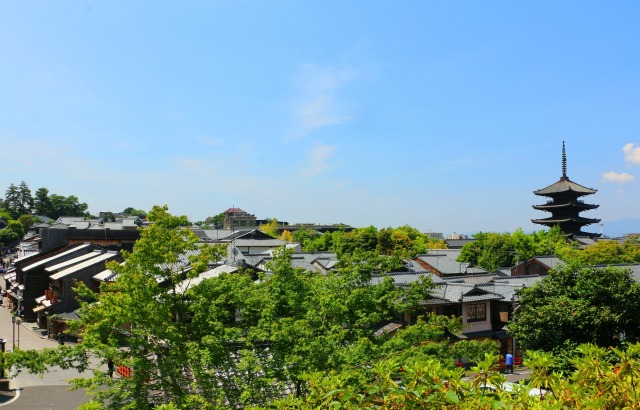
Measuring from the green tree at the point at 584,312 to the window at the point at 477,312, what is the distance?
11372 mm

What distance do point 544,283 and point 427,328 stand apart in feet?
46.1

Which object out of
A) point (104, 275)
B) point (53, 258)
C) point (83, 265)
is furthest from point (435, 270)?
point (53, 258)

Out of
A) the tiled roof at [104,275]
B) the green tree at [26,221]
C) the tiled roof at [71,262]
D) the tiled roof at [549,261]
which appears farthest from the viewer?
the green tree at [26,221]

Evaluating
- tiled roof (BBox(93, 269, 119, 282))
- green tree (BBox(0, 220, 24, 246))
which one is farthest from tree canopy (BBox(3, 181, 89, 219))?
tiled roof (BBox(93, 269, 119, 282))

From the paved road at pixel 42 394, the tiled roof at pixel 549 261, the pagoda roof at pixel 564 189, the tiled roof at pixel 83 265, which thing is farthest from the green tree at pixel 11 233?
the pagoda roof at pixel 564 189

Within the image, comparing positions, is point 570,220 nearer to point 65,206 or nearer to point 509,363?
point 509,363

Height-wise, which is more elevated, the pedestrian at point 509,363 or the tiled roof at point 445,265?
the tiled roof at point 445,265

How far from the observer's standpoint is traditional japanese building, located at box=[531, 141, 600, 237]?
257ft

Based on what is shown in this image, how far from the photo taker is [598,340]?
2070 cm

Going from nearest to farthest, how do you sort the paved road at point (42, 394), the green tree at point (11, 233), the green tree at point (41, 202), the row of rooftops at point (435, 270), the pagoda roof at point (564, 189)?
the paved road at point (42, 394) < the row of rooftops at point (435, 270) < the pagoda roof at point (564, 189) < the green tree at point (11, 233) < the green tree at point (41, 202)

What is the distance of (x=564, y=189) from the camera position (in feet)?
255

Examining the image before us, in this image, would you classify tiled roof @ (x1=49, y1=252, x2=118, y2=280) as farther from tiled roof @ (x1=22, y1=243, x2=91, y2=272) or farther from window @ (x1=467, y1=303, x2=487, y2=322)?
window @ (x1=467, y1=303, x2=487, y2=322)

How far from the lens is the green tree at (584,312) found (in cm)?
2066

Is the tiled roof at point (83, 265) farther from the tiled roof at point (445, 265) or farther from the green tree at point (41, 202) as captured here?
the green tree at point (41, 202)
